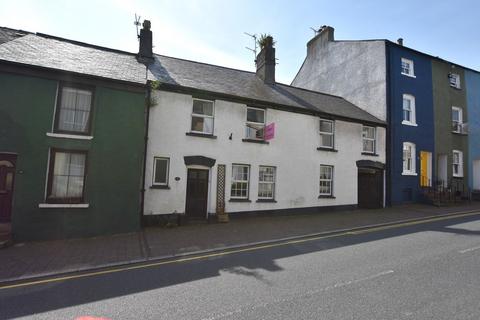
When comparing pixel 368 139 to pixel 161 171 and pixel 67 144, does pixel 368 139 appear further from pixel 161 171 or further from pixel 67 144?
pixel 67 144

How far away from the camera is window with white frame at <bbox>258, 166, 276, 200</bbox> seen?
13.9 meters

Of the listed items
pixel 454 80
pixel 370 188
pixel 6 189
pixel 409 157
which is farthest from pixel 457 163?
pixel 6 189

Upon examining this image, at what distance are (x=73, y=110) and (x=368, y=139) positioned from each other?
1583cm

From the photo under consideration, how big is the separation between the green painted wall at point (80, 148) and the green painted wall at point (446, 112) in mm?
19691

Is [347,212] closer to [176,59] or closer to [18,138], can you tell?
[176,59]

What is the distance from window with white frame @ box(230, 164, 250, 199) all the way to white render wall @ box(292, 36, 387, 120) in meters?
10.4

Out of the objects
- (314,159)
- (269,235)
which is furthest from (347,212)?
(269,235)

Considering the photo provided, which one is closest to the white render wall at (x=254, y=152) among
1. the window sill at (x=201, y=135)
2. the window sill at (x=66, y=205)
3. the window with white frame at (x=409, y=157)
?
the window sill at (x=201, y=135)

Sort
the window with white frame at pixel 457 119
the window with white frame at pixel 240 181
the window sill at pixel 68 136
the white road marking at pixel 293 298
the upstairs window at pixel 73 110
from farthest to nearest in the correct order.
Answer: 1. the window with white frame at pixel 457 119
2. the window with white frame at pixel 240 181
3. the upstairs window at pixel 73 110
4. the window sill at pixel 68 136
5. the white road marking at pixel 293 298

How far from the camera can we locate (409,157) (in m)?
18.4

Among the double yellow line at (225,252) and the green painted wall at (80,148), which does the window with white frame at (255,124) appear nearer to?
the green painted wall at (80,148)

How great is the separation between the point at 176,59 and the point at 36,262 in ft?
40.8

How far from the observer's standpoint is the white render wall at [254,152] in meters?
11.9

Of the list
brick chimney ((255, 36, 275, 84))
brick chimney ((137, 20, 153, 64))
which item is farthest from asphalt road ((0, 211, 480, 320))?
brick chimney ((255, 36, 275, 84))
